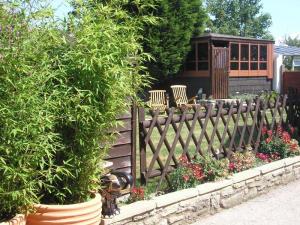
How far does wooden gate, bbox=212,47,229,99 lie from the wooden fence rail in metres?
11.6

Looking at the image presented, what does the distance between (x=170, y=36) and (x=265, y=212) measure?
14155 millimetres

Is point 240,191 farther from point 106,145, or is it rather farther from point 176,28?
point 176,28

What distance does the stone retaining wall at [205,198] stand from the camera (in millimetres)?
4270

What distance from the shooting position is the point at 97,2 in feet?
12.2

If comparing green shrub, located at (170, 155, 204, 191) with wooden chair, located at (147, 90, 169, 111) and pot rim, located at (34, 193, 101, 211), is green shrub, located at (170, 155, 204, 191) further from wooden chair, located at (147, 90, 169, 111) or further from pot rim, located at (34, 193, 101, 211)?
wooden chair, located at (147, 90, 169, 111)

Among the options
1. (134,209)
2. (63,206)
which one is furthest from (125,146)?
(63,206)

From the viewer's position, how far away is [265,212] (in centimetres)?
521

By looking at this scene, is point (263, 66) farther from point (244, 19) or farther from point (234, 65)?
point (244, 19)

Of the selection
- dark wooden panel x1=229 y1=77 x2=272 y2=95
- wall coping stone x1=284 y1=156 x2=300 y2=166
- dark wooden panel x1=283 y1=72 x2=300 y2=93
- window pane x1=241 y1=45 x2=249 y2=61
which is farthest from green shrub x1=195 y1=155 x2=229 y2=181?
dark wooden panel x1=283 y1=72 x2=300 y2=93

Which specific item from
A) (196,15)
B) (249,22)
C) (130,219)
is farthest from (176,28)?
(249,22)

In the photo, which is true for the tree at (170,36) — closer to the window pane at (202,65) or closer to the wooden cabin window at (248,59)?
the window pane at (202,65)

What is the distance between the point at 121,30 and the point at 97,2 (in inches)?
12.0

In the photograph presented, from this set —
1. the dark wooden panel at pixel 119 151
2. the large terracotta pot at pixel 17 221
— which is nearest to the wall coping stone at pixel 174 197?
the dark wooden panel at pixel 119 151

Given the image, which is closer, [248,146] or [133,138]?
[133,138]
